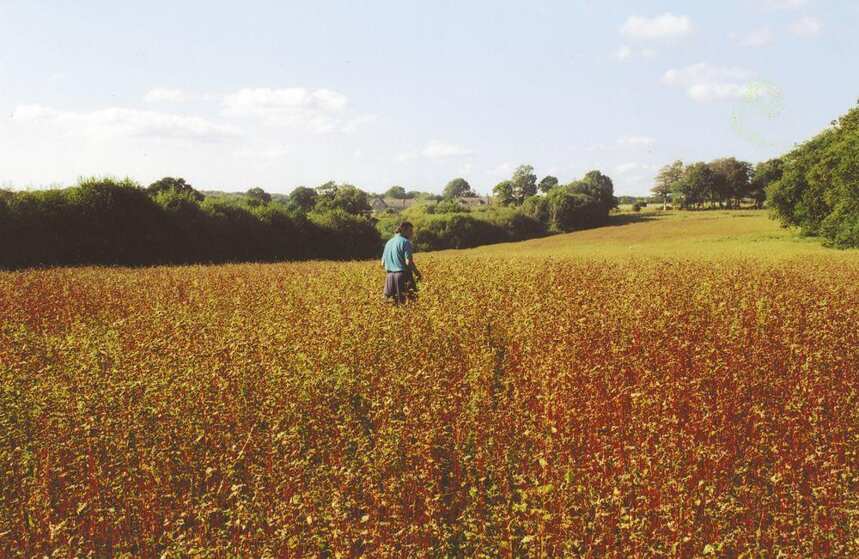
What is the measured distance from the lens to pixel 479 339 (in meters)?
8.26

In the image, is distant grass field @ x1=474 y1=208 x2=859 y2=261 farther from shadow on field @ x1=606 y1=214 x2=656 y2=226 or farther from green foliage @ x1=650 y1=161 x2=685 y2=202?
green foliage @ x1=650 y1=161 x2=685 y2=202

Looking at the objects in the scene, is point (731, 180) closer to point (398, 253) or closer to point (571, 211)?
point (571, 211)

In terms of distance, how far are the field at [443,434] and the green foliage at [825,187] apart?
3763 centimetres

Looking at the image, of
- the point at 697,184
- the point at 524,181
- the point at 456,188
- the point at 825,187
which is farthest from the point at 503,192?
the point at 825,187

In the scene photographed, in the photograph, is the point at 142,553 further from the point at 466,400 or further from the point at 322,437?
the point at 466,400

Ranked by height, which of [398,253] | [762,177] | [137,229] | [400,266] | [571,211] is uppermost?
[762,177]

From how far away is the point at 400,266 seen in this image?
11766 millimetres

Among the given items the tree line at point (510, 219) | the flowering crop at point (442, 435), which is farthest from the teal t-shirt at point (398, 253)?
the tree line at point (510, 219)

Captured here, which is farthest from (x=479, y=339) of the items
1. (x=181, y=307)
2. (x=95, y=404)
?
(x=181, y=307)

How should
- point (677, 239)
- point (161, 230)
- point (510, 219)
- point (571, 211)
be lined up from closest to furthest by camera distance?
point (161, 230) → point (677, 239) → point (510, 219) → point (571, 211)

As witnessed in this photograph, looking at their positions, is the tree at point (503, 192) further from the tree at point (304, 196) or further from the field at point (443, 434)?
the field at point (443, 434)

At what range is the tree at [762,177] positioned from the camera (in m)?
93.1

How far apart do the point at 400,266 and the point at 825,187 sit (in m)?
46.9

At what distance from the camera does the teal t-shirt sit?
11.7 metres
